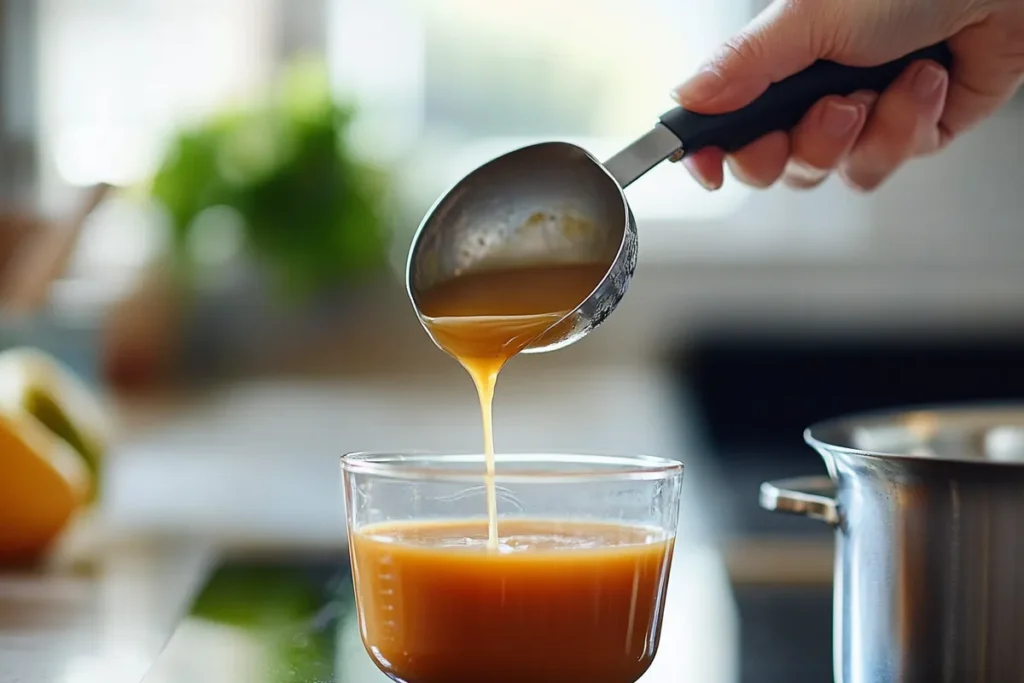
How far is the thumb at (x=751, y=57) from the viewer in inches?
31.0

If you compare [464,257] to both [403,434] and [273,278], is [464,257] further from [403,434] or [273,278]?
[273,278]

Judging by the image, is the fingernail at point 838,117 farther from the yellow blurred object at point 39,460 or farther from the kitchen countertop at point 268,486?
the yellow blurred object at point 39,460

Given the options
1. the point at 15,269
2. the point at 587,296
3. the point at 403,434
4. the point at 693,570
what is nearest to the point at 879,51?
the point at 587,296

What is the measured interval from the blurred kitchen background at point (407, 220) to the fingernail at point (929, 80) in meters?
1.24

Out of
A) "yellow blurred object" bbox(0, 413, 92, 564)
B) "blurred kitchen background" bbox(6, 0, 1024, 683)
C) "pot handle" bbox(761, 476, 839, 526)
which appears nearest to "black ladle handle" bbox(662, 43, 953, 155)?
"pot handle" bbox(761, 476, 839, 526)

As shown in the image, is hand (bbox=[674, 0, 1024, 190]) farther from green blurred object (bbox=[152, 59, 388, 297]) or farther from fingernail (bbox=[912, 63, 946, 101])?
green blurred object (bbox=[152, 59, 388, 297])

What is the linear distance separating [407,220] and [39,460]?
2.16 meters

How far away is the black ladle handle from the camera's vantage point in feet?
2.63

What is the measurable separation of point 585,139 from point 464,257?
259 cm

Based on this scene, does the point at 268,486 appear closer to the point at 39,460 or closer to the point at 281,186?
the point at 39,460

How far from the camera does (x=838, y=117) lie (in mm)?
876

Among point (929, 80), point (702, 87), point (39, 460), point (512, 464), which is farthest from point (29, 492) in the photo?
point (929, 80)

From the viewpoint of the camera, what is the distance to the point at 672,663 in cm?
72

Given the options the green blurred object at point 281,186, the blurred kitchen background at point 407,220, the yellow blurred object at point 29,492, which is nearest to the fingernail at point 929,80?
the yellow blurred object at point 29,492
